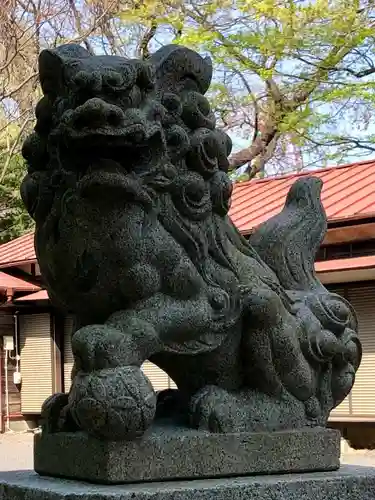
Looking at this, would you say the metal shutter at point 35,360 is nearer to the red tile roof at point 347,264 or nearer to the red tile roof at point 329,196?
the red tile roof at point 329,196

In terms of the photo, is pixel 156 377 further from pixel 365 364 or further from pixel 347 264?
pixel 347 264

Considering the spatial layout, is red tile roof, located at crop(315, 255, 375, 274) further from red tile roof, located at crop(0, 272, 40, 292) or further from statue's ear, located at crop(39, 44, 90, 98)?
statue's ear, located at crop(39, 44, 90, 98)

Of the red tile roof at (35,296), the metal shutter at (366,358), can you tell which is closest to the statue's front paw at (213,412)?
the metal shutter at (366,358)

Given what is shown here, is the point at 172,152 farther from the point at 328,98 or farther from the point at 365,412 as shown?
the point at 328,98

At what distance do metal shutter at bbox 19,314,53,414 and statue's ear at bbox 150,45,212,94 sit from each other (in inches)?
462

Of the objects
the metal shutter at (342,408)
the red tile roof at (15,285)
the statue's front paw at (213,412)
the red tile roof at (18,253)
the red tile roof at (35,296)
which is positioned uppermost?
the red tile roof at (18,253)

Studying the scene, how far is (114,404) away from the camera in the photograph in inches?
87.6

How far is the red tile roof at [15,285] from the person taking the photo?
1328 centimetres

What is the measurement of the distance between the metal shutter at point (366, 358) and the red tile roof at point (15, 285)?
18.3 feet

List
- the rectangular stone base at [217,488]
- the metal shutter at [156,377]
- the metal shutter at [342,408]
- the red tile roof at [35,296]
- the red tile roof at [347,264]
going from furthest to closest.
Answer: the red tile roof at [35,296] → the metal shutter at [156,377] → the metal shutter at [342,408] → the red tile roof at [347,264] → the rectangular stone base at [217,488]

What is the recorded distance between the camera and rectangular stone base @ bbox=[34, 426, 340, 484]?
7.46 ft

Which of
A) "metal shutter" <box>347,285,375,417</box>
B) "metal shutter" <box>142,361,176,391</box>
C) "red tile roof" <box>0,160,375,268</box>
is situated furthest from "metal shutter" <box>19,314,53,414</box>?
"metal shutter" <box>347,285,375,417</box>

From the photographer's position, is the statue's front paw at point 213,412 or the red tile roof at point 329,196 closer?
the statue's front paw at point 213,412

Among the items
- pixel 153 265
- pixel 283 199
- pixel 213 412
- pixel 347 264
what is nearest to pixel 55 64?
pixel 153 265
